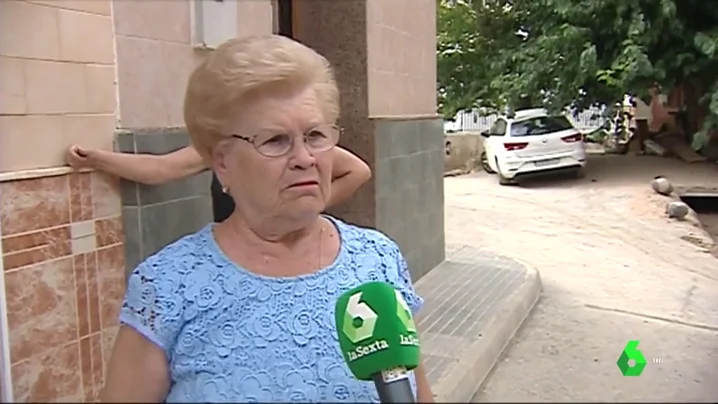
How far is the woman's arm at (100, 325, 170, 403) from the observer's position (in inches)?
30.9

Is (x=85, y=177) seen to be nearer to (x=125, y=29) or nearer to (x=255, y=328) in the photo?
(x=125, y=29)

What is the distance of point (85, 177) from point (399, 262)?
3.05ft

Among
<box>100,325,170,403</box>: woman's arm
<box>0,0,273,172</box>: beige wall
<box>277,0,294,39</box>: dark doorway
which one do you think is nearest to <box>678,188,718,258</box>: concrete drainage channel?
<box>277,0,294,39</box>: dark doorway

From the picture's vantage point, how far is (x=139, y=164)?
5.85ft

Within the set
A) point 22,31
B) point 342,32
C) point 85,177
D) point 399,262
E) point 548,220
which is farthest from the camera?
point 548,220

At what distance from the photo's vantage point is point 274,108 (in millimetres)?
860

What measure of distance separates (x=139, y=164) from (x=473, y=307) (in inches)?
69.1

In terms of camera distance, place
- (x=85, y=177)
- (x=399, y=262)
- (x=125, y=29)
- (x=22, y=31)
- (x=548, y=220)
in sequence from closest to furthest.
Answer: (x=399, y=262) → (x=22, y=31) → (x=85, y=177) → (x=125, y=29) → (x=548, y=220)

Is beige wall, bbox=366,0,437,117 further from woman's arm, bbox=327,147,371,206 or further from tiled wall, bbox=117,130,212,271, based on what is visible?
woman's arm, bbox=327,147,371,206

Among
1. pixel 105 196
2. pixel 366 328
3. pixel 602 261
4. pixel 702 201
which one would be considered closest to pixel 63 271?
pixel 105 196

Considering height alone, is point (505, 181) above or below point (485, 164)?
below

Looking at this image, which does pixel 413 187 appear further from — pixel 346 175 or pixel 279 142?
pixel 279 142

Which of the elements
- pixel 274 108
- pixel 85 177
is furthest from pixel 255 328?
pixel 85 177

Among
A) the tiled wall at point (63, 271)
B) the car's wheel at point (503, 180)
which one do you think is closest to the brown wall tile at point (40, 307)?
the tiled wall at point (63, 271)
